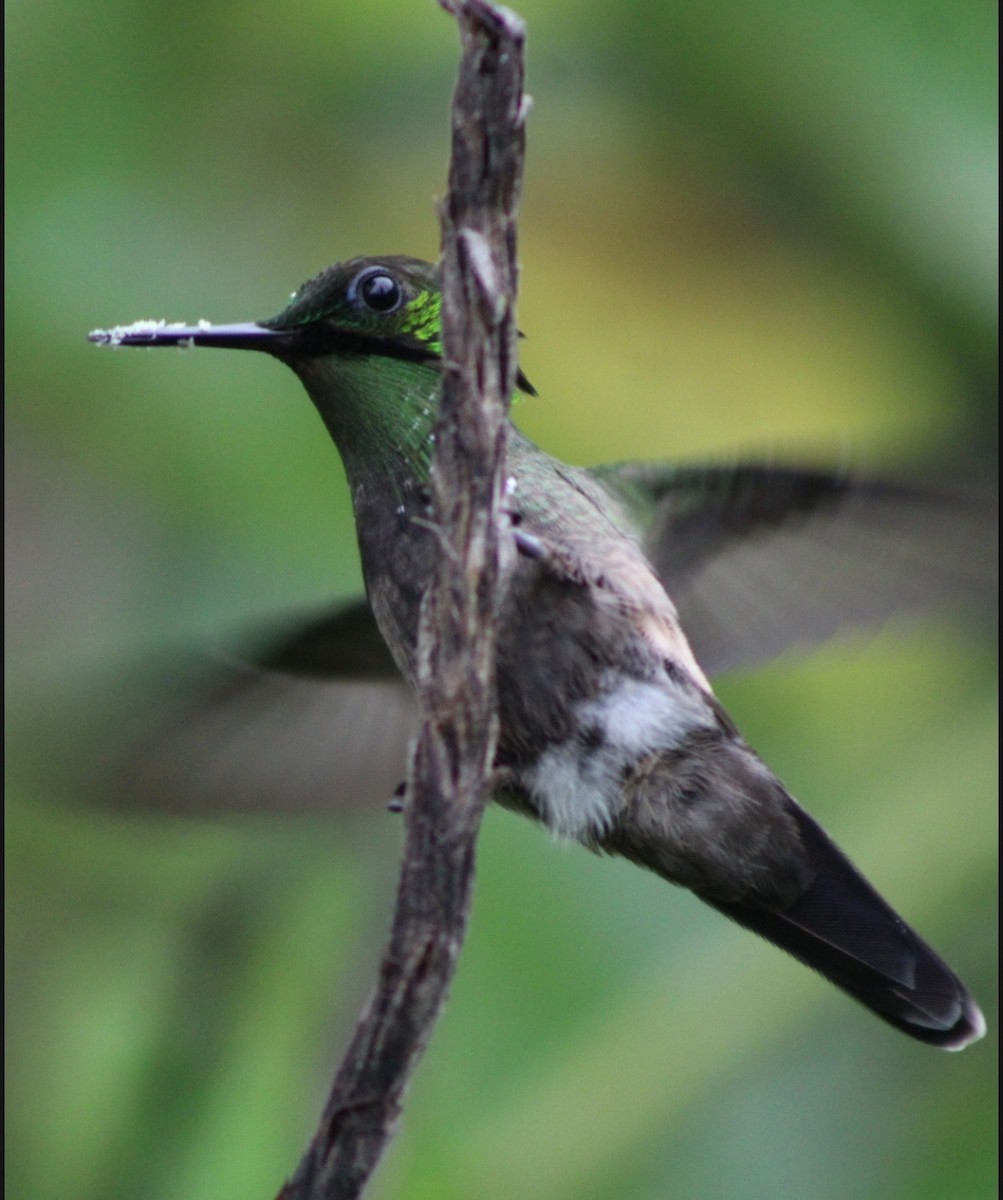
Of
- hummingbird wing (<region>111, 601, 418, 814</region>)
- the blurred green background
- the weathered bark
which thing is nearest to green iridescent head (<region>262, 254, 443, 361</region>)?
hummingbird wing (<region>111, 601, 418, 814</region>)

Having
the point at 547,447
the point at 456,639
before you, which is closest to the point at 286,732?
the point at 547,447

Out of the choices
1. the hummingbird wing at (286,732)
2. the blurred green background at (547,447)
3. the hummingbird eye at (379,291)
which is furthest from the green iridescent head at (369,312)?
the blurred green background at (547,447)

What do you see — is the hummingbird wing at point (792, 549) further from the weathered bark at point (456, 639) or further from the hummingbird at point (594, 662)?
the weathered bark at point (456, 639)

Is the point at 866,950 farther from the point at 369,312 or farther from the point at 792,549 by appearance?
the point at 369,312

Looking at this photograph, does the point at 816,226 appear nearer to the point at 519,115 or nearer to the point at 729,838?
the point at 729,838

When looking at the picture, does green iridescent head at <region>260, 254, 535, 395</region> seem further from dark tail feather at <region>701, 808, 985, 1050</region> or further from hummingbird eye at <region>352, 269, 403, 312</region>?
dark tail feather at <region>701, 808, 985, 1050</region>

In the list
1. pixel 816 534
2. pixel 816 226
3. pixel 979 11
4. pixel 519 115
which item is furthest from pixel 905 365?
pixel 519 115

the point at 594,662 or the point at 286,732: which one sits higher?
the point at 594,662
